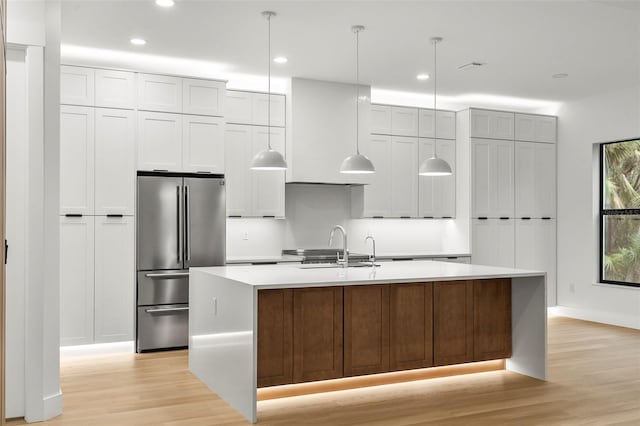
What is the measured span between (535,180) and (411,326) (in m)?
4.52

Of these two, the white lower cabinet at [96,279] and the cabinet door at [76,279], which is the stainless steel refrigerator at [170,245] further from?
the cabinet door at [76,279]

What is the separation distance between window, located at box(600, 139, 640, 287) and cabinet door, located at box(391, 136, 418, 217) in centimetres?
250

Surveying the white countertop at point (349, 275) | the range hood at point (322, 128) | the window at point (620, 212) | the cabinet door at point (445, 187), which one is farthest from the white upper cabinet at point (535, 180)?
the white countertop at point (349, 275)

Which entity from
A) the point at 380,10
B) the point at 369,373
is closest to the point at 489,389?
the point at 369,373

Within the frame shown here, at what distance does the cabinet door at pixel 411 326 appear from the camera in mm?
4445

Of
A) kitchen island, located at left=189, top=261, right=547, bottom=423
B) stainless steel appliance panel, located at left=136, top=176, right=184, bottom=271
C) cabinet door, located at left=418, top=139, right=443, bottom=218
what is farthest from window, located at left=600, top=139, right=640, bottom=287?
stainless steel appliance panel, located at left=136, top=176, right=184, bottom=271

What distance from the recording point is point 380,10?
15.3ft

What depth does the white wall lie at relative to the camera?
7.33 m

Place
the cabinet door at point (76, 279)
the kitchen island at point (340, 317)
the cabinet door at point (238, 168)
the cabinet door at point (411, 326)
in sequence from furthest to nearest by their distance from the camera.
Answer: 1. the cabinet door at point (238, 168)
2. the cabinet door at point (76, 279)
3. the cabinet door at point (411, 326)
4. the kitchen island at point (340, 317)

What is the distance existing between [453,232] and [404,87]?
2.07 meters

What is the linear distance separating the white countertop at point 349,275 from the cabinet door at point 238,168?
1745 mm

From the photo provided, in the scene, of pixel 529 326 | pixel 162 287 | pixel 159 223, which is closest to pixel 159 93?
pixel 159 223

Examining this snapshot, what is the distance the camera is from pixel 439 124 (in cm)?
784

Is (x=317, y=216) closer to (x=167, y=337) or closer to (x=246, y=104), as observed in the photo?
(x=246, y=104)
